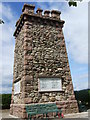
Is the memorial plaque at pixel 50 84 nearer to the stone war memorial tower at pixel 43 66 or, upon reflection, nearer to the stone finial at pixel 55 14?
the stone war memorial tower at pixel 43 66

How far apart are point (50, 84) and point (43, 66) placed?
101 centimetres

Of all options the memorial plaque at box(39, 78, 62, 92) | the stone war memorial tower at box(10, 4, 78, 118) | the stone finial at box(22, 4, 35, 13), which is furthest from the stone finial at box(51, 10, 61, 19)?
the memorial plaque at box(39, 78, 62, 92)

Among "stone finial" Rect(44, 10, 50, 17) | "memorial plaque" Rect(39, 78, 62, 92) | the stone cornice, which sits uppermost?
"stone finial" Rect(44, 10, 50, 17)

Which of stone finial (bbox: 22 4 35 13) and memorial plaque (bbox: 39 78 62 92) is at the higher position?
stone finial (bbox: 22 4 35 13)

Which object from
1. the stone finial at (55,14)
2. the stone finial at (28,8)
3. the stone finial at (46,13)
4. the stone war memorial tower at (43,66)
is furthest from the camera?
the stone finial at (55,14)

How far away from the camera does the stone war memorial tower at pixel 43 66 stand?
6.84 metres

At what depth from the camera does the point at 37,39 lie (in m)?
7.89

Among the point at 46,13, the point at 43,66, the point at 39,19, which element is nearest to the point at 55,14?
the point at 46,13

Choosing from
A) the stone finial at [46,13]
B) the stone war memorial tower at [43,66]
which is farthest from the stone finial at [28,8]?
the stone finial at [46,13]

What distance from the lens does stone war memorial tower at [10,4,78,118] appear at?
6.84 m

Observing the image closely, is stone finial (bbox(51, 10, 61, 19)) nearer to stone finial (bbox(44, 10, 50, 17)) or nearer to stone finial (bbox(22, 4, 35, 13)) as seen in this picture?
stone finial (bbox(44, 10, 50, 17))

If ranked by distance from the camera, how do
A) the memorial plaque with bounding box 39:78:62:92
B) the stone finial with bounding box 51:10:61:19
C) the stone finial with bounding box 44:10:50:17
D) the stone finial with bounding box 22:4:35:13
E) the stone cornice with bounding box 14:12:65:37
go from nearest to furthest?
the memorial plaque with bounding box 39:78:62:92
the stone cornice with bounding box 14:12:65:37
the stone finial with bounding box 22:4:35:13
the stone finial with bounding box 44:10:50:17
the stone finial with bounding box 51:10:61:19

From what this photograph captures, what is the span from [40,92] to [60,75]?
4.93ft

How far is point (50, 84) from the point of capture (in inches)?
285
